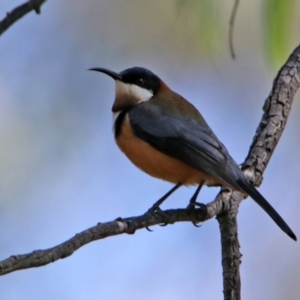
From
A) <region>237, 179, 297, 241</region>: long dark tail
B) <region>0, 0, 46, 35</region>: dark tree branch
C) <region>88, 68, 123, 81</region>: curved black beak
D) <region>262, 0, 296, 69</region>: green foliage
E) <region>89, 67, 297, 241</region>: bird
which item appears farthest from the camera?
<region>88, 68, 123, 81</region>: curved black beak

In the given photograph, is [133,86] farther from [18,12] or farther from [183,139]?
[18,12]

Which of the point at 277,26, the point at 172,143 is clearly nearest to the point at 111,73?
the point at 172,143

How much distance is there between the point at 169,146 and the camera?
4.48 m

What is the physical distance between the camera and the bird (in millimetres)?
4180

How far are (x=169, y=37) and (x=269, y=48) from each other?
3.68m

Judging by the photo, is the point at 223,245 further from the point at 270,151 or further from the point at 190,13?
the point at 190,13

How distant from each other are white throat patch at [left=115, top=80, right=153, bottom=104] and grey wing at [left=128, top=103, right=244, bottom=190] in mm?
200

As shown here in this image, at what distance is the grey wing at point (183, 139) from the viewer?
4.26 m

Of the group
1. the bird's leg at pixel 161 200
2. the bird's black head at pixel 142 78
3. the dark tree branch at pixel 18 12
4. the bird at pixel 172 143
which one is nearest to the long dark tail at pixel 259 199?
the bird at pixel 172 143

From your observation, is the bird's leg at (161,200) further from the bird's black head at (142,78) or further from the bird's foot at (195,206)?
the bird's black head at (142,78)

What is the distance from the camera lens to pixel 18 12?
1.82 m

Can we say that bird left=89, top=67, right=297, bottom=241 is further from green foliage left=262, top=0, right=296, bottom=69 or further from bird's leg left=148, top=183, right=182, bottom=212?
green foliage left=262, top=0, right=296, bottom=69

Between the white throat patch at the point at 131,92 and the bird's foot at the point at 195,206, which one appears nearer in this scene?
the bird's foot at the point at 195,206

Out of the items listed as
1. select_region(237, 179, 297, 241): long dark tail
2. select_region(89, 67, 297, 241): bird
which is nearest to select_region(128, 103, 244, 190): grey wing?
select_region(89, 67, 297, 241): bird
